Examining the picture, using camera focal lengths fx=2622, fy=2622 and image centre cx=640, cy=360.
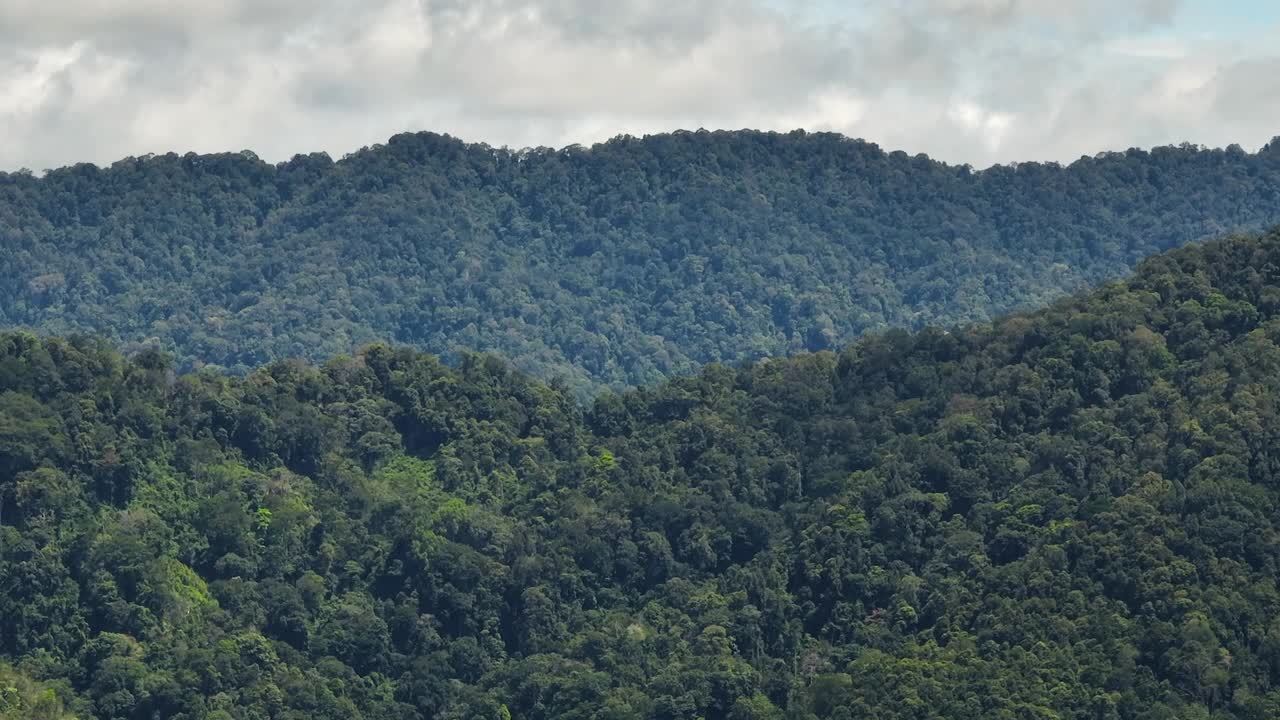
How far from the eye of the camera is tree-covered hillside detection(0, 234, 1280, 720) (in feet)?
242

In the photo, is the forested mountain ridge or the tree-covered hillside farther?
the forested mountain ridge

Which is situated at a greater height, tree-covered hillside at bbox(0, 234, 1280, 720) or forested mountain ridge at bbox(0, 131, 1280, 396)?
forested mountain ridge at bbox(0, 131, 1280, 396)

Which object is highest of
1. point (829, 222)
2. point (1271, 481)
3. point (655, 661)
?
point (829, 222)

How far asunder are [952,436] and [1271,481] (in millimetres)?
12553

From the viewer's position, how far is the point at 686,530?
292 feet

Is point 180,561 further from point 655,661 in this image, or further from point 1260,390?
point 1260,390

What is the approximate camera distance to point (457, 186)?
559ft

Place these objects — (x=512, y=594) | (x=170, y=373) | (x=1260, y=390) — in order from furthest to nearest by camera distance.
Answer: (x=170, y=373) < (x=512, y=594) < (x=1260, y=390)

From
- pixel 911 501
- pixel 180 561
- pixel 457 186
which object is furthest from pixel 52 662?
pixel 457 186

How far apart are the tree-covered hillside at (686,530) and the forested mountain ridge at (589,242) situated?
55.6 metres

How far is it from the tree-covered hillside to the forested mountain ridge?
55.6m

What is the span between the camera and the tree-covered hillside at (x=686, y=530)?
73.9 meters

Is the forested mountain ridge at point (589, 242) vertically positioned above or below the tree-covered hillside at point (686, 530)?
above

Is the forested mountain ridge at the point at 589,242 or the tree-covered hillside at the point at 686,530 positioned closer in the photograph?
the tree-covered hillside at the point at 686,530
